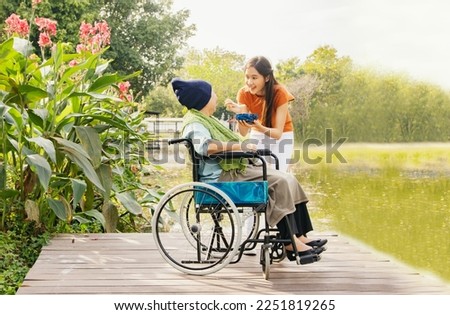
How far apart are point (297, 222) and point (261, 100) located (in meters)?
0.57

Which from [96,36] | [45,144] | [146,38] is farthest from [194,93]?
[146,38]

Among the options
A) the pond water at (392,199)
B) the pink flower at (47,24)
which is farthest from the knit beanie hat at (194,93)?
the pond water at (392,199)

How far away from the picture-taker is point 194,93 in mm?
3018

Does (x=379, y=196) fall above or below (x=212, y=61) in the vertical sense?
below

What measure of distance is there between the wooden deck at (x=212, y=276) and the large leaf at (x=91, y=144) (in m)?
0.41

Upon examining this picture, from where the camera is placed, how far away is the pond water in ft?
23.4

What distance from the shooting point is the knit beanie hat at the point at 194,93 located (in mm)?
3014

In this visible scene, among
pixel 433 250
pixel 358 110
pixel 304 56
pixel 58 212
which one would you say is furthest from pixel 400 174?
pixel 58 212

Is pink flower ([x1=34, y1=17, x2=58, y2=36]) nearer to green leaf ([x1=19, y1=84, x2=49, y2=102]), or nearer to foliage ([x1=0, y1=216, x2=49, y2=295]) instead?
green leaf ([x1=19, y1=84, x2=49, y2=102])

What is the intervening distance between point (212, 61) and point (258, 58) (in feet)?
20.2

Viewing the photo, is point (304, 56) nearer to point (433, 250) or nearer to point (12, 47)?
point (433, 250)

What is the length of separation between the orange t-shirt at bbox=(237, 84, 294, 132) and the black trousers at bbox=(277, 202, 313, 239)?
16.4 inches
